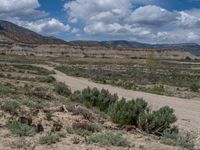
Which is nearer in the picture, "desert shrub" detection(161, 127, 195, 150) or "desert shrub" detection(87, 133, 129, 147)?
"desert shrub" detection(87, 133, 129, 147)

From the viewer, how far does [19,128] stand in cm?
955

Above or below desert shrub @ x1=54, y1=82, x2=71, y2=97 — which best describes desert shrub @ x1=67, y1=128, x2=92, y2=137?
above

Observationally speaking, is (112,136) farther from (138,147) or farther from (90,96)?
(90,96)

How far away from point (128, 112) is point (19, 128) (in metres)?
4.31

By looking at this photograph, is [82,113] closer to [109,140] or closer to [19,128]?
[19,128]

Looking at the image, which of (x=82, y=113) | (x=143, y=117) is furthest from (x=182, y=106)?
(x=82, y=113)

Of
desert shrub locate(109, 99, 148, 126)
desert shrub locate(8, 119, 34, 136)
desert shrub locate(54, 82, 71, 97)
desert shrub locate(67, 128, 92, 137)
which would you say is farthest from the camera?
desert shrub locate(54, 82, 71, 97)

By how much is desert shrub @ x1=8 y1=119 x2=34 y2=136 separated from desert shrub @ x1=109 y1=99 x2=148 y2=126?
12.5 ft

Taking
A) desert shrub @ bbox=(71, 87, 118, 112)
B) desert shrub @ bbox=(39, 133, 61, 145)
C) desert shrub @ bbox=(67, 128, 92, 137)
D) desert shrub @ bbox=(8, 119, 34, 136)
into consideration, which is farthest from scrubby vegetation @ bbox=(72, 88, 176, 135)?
desert shrub @ bbox=(71, 87, 118, 112)

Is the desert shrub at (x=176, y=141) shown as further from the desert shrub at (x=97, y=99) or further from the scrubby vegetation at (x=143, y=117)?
the desert shrub at (x=97, y=99)

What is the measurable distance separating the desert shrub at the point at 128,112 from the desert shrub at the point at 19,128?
3.81 m

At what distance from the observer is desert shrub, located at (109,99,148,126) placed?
12.8 metres

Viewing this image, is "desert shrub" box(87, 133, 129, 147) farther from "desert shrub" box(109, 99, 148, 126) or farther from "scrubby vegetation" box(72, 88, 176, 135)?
"desert shrub" box(109, 99, 148, 126)

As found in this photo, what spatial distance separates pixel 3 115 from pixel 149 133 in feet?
13.8
